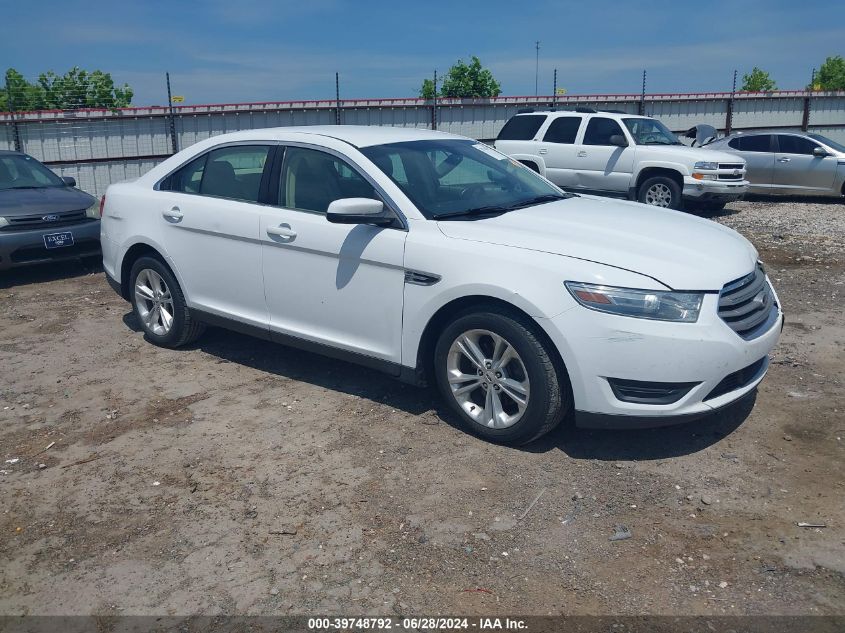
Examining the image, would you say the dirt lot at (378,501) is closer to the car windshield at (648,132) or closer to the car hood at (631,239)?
the car hood at (631,239)

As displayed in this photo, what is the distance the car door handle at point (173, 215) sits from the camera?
586cm

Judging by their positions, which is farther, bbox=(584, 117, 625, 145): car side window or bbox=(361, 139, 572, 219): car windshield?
bbox=(584, 117, 625, 145): car side window

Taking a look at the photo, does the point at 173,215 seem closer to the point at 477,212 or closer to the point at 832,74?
the point at 477,212

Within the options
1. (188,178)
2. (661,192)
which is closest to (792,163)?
(661,192)

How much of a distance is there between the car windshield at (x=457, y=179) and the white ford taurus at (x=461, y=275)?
0.05 ft

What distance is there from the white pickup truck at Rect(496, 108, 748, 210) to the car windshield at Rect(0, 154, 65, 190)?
731 centimetres

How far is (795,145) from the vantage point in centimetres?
1546

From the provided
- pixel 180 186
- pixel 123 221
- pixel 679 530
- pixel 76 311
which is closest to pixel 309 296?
pixel 180 186

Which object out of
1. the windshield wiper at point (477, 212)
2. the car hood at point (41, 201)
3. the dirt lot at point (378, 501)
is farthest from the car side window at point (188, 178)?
the car hood at point (41, 201)

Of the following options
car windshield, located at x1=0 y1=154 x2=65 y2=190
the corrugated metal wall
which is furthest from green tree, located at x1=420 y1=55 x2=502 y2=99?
car windshield, located at x1=0 y1=154 x2=65 y2=190

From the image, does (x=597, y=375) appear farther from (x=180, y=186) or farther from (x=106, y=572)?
(x=180, y=186)

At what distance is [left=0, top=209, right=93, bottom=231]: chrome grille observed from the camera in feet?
28.0

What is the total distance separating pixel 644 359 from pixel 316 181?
8.28 ft

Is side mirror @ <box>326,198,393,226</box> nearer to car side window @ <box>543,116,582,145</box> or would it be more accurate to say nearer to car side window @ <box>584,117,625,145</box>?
car side window @ <box>584,117,625,145</box>
